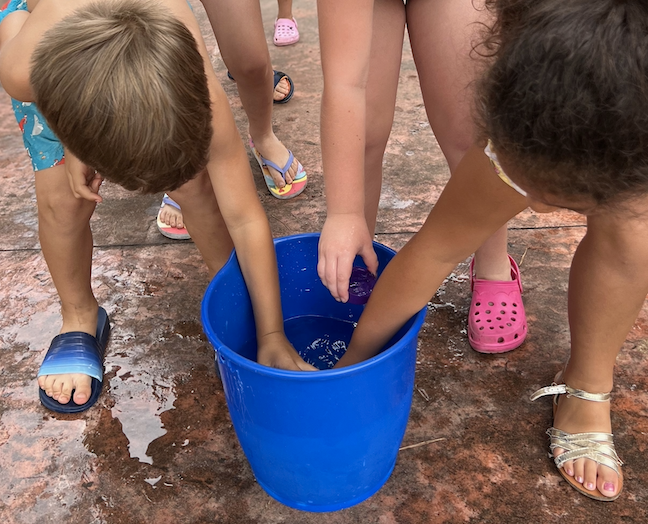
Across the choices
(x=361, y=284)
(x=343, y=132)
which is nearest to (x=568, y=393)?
(x=361, y=284)

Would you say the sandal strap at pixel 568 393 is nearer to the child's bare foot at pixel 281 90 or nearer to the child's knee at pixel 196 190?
the child's knee at pixel 196 190

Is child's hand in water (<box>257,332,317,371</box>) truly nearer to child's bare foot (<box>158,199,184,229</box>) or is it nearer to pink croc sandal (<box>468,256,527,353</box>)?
pink croc sandal (<box>468,256,527,353</box>)

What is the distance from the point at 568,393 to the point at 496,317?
9.6 inches

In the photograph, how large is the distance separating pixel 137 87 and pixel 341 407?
592mm

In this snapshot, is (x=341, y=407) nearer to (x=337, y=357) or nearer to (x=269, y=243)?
(x=269, y=243)

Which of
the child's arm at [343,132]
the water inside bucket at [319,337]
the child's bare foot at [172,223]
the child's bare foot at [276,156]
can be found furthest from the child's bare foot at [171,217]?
the child's arm at [343,132]

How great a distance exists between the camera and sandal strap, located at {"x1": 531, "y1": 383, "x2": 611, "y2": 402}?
128 centimetres

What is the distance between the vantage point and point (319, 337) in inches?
61.6

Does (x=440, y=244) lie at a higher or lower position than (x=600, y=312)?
higher

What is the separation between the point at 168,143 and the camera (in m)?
0.98

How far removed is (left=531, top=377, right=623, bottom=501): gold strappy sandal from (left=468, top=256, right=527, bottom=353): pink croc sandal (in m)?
0.20

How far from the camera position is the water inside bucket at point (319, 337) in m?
1.53

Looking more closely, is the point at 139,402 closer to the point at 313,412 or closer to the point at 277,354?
the point at 277,354

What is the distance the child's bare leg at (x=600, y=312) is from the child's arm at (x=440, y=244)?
0.23 metres
